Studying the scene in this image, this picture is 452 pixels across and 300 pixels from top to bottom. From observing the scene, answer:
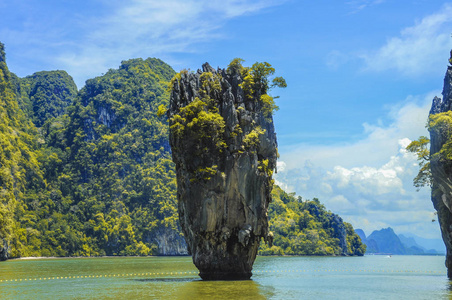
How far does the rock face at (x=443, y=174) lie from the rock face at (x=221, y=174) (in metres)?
13.6

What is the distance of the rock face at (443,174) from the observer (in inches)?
1549

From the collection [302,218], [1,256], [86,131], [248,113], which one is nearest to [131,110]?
[86,131]

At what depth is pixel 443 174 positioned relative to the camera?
39469mm

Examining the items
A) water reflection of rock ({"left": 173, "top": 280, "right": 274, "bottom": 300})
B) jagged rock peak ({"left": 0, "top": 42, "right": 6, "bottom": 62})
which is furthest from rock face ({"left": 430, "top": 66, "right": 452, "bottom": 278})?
jagged rock peak ({"left": 0, "top": 42, "right": 6, "bottom": 62})

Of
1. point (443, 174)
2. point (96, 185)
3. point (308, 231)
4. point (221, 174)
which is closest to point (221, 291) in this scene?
point (221, 174)

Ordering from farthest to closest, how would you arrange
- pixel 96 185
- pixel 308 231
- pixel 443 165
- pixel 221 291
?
pixel 96 185
pixel 308 231
pixel 443 165
pixel 221 291

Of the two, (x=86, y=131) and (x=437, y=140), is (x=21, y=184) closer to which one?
(x=86, y=131)

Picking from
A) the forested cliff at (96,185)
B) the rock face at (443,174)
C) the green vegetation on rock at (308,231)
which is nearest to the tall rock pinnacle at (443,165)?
the rock face at (443,174)

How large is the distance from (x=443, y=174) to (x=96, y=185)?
145m

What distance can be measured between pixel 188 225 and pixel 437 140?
21.7 meters

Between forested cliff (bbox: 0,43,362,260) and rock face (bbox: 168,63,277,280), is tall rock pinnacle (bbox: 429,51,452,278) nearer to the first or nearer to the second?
rock face (bbox: 168,63,277,280)

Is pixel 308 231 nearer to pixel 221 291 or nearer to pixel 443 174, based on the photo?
pixel 443 174

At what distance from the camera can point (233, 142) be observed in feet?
135

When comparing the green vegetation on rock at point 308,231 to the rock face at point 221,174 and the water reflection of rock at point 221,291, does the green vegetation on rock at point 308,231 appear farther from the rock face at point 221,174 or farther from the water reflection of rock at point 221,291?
the water reflection of rock at point 221,291
